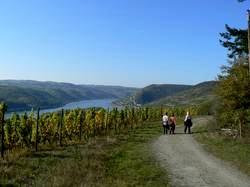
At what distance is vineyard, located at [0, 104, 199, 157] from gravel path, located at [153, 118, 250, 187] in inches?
270

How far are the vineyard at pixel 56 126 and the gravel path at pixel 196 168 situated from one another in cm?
686

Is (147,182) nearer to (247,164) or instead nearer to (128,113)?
(247,164)

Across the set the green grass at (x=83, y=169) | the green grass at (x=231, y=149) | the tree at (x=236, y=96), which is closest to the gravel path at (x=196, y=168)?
the green grass at (x=231, y=149)

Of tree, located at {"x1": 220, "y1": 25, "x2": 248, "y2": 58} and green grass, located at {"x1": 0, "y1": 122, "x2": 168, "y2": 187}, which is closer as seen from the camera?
green grass, located at {"x1": 0, "y1": 122, "x2": 168, "y2": 187}

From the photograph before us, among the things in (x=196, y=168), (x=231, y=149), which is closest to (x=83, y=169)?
(x=196, y=168)

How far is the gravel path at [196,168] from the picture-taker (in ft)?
47.4

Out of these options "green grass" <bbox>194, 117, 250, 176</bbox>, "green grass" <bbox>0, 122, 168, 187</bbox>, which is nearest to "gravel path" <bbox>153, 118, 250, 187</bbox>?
"green grass" <bbox>194, 117, 250, 176</bbox>

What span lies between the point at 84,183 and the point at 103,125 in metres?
28.2

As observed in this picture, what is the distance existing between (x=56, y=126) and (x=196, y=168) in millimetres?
16133

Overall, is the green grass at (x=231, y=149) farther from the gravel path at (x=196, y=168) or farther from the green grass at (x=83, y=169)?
the green grass at (x=83, y=169)

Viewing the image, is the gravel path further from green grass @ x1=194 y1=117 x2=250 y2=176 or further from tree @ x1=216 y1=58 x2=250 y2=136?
tree @ x1=216 y1=58 x2=250 y2=136

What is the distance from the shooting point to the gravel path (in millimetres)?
14438

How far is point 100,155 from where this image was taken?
68.0ft

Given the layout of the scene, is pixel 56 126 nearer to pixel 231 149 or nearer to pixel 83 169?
pixel 231 149
